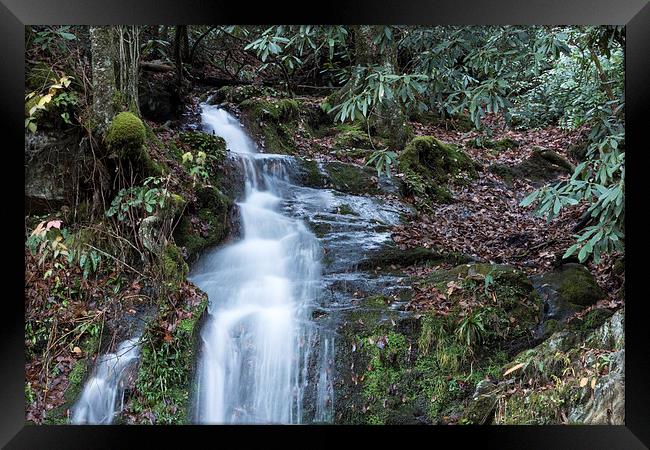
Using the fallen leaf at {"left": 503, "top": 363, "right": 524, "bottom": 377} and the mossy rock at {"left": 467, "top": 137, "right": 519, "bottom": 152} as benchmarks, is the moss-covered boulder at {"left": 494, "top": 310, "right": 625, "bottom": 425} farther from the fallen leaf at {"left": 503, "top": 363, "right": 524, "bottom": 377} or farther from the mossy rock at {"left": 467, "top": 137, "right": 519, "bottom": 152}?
the mossy rock at {"left": 467, "top": 137, "right": 519, "bottom": 152}

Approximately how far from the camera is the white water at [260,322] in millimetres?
3404

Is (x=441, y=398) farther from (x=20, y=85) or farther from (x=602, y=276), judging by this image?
(x=20, y=85)

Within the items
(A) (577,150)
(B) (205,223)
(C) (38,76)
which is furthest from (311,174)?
(A) (577,150)

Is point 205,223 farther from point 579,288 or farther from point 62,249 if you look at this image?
point 579,288

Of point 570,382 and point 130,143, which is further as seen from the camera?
point 130,143

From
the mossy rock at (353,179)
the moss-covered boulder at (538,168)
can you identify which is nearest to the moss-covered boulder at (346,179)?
the mossy rock at (353,179)

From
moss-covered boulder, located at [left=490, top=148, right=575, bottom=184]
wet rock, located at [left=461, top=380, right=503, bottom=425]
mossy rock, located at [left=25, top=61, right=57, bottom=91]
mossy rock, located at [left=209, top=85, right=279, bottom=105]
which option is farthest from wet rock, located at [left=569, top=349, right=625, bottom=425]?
mossy rock, located at [left=209, top=85, right=279, bottom=105]

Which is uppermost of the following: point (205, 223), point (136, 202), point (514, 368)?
point (136, 202)

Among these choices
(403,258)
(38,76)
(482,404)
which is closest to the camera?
(482,404)

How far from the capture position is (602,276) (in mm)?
3508

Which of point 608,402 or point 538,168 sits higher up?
point 538,168
